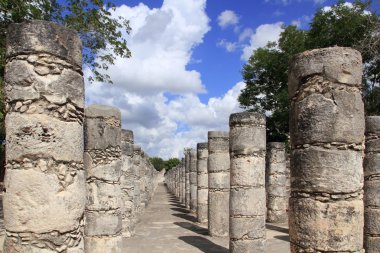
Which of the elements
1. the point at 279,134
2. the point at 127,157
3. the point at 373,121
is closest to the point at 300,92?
the point at 373,121

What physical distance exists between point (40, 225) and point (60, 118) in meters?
1.15

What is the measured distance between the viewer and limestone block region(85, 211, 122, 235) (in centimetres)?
730

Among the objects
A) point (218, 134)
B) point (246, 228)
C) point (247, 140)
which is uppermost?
point (218, 134)

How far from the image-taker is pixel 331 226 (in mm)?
5000

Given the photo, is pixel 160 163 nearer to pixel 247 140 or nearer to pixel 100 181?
pixel 247 140

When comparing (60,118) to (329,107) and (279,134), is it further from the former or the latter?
(279,134)

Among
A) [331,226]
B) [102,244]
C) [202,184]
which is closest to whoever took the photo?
[331,226]

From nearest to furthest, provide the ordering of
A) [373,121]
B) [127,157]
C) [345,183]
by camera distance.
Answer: [345,183] → [373,121] → [127,157]

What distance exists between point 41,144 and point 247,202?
20.3 feet

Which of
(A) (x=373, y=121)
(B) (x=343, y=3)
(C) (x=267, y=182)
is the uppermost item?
(B) (x=343, y=3)

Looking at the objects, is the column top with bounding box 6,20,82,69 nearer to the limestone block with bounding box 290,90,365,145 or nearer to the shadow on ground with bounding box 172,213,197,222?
the limestone block with bounding box 290,90,365,145

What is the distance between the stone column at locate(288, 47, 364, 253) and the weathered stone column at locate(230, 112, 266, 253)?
13.5ft

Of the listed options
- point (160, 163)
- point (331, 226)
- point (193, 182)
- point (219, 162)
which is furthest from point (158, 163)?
point (331, 226)

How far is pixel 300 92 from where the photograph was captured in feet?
17.7
